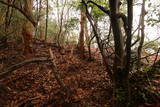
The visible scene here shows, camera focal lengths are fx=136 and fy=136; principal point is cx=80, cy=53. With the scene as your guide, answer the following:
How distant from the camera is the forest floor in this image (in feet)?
12.1

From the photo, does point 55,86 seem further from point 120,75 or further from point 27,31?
point 27,31

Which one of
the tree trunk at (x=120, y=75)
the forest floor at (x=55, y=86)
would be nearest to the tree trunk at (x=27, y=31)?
the forest floor at (x=55, y=86)

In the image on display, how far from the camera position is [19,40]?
858 cm

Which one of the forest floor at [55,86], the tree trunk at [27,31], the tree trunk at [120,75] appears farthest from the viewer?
the tree trunk at [27,31]

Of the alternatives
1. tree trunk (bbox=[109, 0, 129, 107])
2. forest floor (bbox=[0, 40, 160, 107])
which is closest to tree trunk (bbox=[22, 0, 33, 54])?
forest floor (bbox=[0, 40, 160, 107])

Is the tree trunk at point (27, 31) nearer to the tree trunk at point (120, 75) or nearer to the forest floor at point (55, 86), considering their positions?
the forest floor at point (55, 86)

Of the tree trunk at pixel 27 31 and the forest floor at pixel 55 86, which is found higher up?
the tree trunk at pixel 27 31

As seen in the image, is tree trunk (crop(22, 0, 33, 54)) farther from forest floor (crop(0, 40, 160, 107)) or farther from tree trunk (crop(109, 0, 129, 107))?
tree trunk (crop(109, 0, 129, 107))

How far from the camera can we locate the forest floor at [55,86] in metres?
3.70

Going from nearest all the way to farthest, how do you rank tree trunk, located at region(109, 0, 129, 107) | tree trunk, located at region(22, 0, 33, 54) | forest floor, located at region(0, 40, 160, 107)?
1. tree trunk, located at region(109, 0, 129, 107)
2. forest floor, located at region(0, 40, 160, 107)
3. tree trunk, located at region(22, 0, 33, 54)

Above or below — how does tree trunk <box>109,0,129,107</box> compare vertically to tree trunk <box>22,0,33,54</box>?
below

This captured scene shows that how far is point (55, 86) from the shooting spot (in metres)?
4.67

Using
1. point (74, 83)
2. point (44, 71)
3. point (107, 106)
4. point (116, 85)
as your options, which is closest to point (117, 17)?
point (116, 85)

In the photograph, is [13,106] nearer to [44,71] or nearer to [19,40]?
[44,71]
